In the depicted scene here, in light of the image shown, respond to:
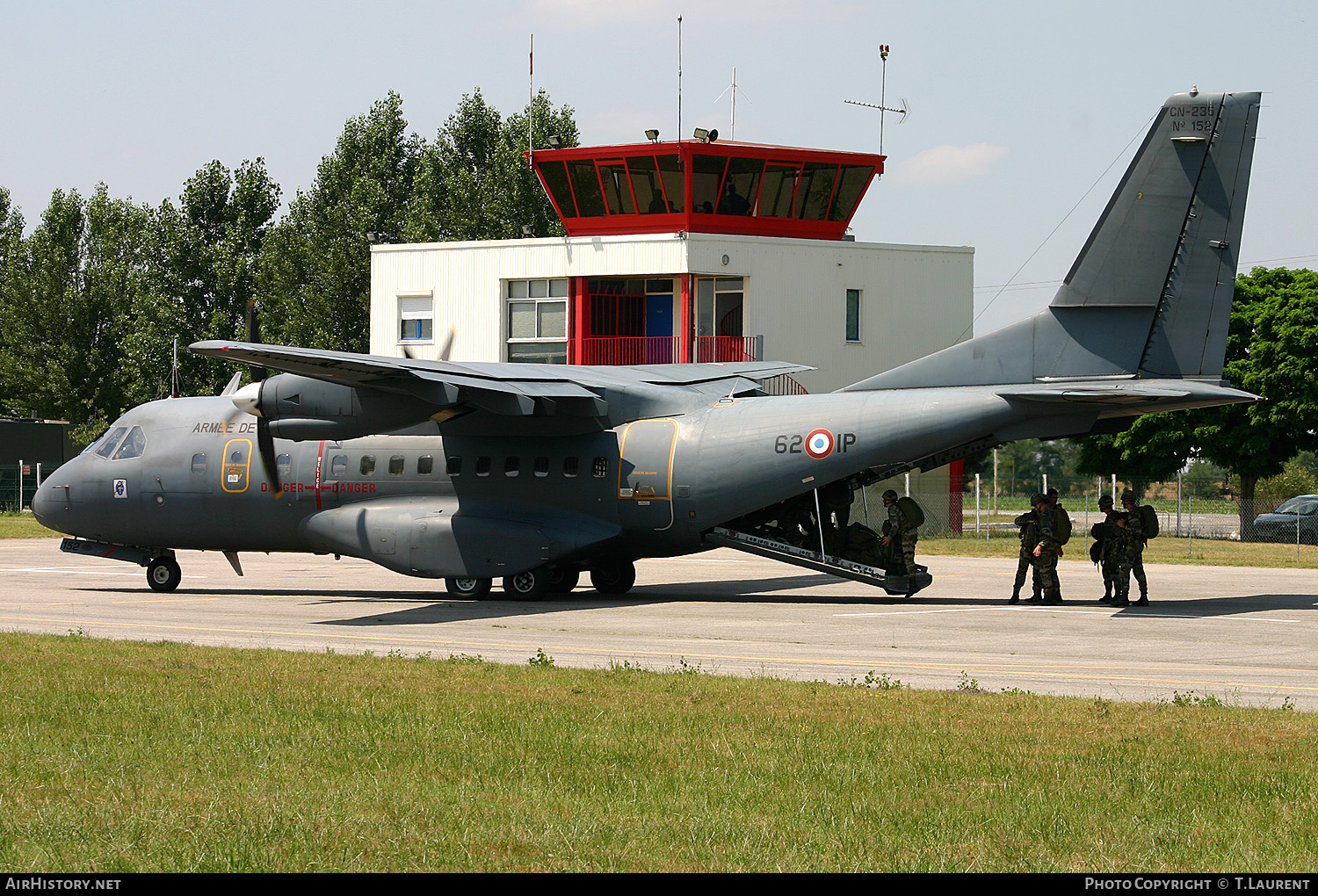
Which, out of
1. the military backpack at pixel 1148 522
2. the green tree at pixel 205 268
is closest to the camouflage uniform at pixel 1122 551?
the military backpack at pixel 1148 522

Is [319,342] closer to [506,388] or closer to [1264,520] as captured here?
[1264,520]

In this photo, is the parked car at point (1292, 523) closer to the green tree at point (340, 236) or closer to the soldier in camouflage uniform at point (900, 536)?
the soldier in camouflage uniform at point (900, 536)

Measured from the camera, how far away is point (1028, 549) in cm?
2267

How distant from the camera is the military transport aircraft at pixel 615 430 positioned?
Result: 2017 cm

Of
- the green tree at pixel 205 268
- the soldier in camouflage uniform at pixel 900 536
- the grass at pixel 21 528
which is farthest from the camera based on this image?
the green tree at pixel 205 268

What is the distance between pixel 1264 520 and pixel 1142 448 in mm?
7114

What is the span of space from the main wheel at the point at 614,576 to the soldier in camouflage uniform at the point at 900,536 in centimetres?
510

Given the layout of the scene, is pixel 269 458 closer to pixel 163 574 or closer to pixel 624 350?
pixel 163 574

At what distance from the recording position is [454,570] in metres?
23.0

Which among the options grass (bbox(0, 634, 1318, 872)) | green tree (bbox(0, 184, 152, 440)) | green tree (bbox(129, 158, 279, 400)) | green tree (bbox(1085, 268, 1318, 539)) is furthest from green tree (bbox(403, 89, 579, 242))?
grass (bbox(0, 634, 1318, 872))

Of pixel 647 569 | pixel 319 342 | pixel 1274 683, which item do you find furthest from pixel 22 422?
pixel 1274 683

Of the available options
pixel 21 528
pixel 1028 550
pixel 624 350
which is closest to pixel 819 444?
pixel 1028 550

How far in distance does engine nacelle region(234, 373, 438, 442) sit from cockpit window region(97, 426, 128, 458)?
4.85 metres

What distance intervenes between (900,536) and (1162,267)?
585 cm
